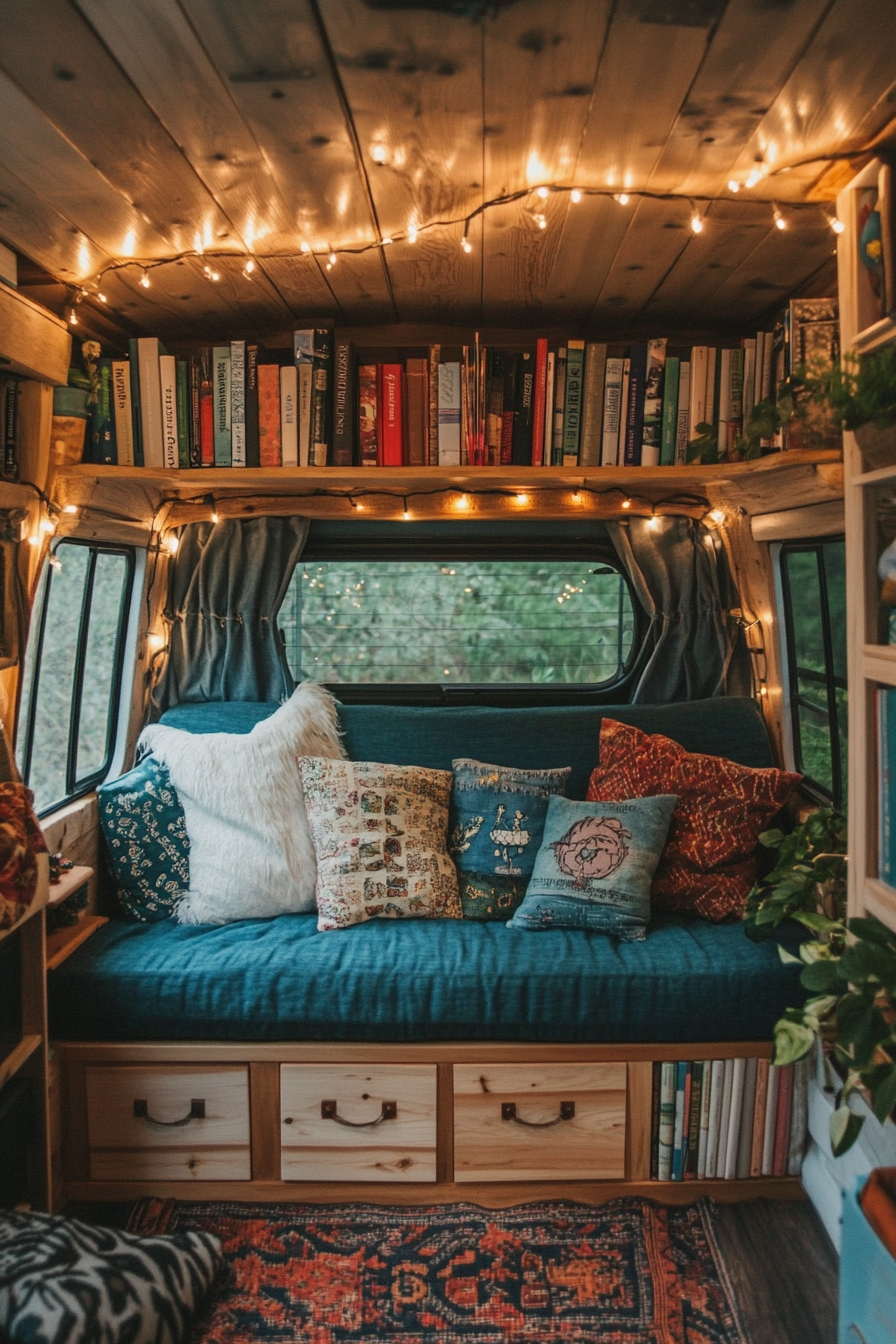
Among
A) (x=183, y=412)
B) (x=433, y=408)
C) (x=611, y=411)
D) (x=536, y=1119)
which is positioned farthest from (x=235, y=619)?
(x=536, y=1119)

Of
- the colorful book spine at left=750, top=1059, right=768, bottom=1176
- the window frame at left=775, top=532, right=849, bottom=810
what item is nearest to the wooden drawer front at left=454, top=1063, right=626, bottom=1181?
the colorful book spine at left=750, top=1059, right=768, bottom=1176

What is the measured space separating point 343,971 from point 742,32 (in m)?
2.00

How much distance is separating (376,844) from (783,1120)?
48.4 inches

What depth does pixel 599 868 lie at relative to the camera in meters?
2.35

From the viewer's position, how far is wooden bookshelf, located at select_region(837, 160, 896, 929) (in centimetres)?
168

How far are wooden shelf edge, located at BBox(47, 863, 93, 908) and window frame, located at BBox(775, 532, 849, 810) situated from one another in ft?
6.80

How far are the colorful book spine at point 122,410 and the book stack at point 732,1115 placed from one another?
221cm

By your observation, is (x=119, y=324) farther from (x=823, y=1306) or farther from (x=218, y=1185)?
(x=823, y=1306)

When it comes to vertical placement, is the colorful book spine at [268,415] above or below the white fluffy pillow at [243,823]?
above

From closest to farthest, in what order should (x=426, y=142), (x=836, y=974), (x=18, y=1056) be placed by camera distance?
(x=836, y=974) → (x=426, y=142) → (x=18, y=1056)

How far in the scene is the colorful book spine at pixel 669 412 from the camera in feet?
8.45

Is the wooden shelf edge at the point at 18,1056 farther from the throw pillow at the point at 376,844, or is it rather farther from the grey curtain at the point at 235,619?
the grey curtain at the point at 235,619

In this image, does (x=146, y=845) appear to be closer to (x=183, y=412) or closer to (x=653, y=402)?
(x=183, y=412)

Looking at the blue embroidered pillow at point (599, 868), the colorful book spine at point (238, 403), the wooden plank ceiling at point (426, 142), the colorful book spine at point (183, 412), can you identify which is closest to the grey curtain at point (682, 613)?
the blue embroidered pillow at point (599, 868)
